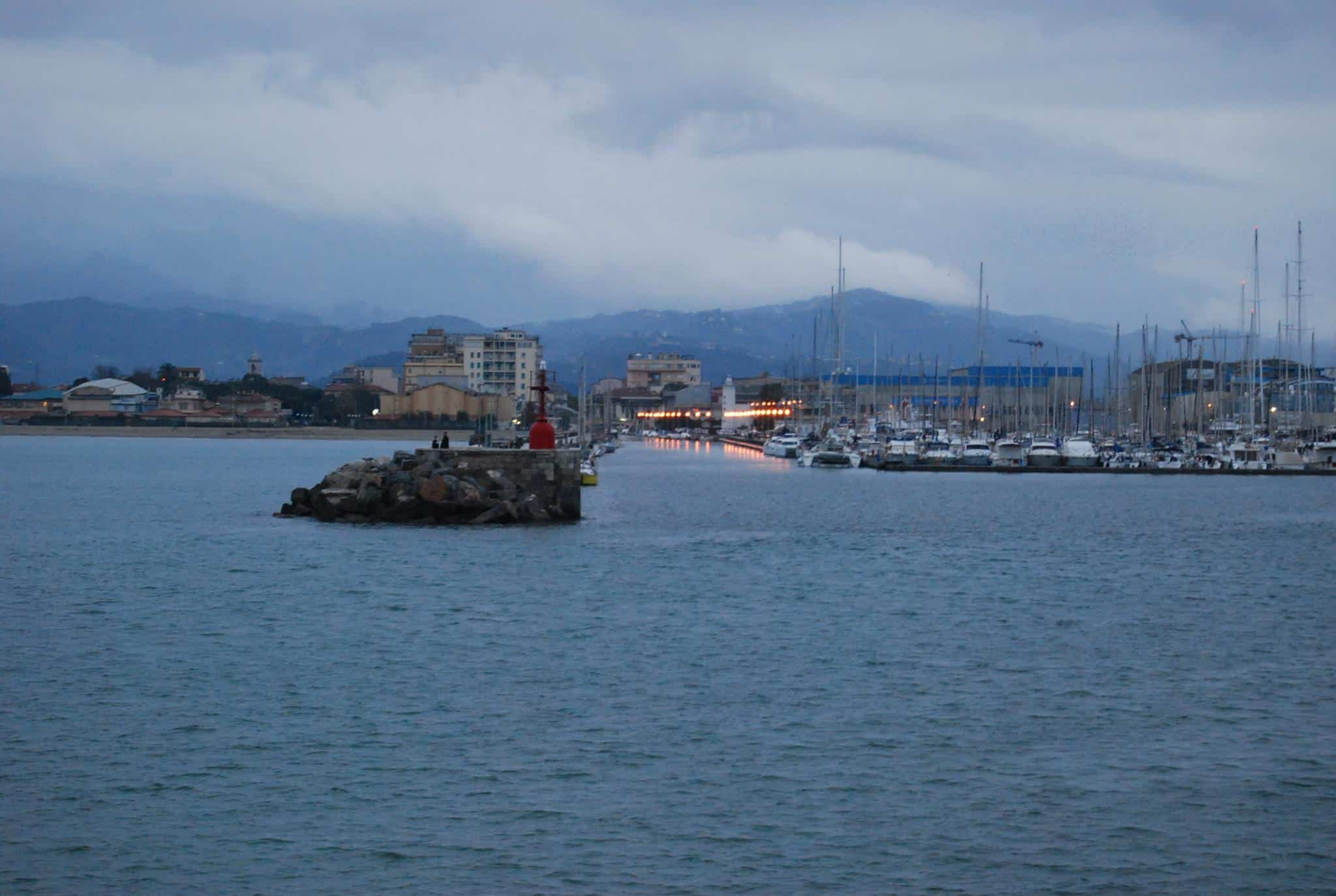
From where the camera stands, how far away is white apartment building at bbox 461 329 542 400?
18038 cm

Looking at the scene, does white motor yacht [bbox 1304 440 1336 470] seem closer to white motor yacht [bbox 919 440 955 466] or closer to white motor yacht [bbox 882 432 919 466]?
white motor yacht [bbox 919 440 955 466]

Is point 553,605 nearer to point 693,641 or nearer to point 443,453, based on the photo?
point 693,641

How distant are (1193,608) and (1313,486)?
46.9 metres

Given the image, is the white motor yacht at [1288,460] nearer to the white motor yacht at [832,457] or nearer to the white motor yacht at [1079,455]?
the white motor yacht at [1079,455]

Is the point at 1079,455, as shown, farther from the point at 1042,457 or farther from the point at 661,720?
the point at 661,720

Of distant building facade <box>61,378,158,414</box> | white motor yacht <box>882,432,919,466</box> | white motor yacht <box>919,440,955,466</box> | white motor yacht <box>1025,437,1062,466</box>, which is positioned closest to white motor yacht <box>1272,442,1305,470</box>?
white motor yacht <box>1025,437,1062,466</box>

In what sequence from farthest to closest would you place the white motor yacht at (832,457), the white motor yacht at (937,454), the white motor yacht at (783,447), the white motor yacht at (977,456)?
the white motor yacht at (783,447)
the white motor yacht at (832,457)
the white motor yacht at (937,454)
the white motor yacht at (977,456)

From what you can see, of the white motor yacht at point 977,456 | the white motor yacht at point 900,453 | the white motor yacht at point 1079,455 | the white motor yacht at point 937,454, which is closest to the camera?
the white motor yacht at point 1079,455

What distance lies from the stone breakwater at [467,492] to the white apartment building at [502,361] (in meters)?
136

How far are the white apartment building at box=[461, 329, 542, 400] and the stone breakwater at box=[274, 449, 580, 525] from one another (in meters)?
136

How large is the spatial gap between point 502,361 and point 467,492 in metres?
142

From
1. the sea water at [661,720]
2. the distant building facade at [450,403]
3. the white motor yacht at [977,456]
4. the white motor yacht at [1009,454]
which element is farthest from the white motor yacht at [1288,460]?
the distant building facade at [450,403]

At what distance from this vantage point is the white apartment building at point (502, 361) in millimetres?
180375

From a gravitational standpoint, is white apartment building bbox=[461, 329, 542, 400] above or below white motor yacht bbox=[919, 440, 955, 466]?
above
